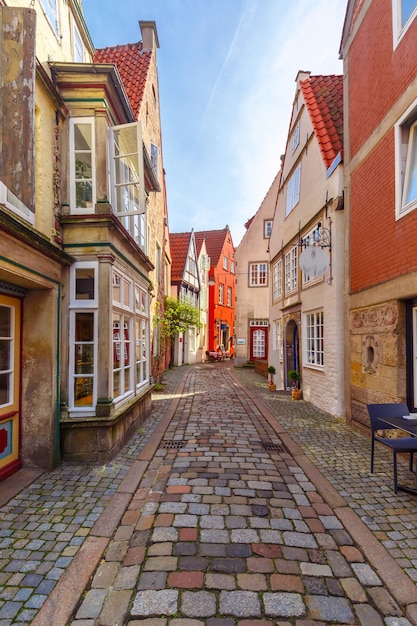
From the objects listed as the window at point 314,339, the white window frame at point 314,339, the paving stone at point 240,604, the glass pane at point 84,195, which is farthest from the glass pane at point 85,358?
Answer: the window at point 314,339

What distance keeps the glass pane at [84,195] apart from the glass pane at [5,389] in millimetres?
2874

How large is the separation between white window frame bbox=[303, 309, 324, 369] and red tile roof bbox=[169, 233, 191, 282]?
1205 centimetres

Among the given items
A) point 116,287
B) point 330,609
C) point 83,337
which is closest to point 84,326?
point 83,337

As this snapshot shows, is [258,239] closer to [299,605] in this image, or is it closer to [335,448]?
[335,448]

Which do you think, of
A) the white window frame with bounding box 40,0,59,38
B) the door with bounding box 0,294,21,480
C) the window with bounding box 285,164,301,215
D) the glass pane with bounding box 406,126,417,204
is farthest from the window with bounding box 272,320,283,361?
the white window frame with bounding box 40,0,59,38

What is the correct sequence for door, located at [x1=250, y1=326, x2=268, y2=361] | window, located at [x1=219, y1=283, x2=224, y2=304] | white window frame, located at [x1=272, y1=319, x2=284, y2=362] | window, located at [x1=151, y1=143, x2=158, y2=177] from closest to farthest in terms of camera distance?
window, located at [x1=151, y1=143, x2=158, y2=177], white window frame, located at [x1=272, y1=319, x2=284, y2=362], door, located at [x1=250, y1=326, x2=268, y2=361], window, located at [x1=219, y1=283, x2=224, y2=304]

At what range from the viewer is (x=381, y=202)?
6379mm

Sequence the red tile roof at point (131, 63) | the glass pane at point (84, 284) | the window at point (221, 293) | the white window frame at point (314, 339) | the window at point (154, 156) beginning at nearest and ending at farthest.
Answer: the glass pane at point (84, 284), the white window frame at point (314, 339), the red tile roof at point (131, 63), the window at point (154, 156), the window at point (221, 293)

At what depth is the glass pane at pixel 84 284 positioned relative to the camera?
5.74 meters

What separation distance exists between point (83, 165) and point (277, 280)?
32.8ft

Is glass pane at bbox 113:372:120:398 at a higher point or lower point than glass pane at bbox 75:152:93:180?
lower

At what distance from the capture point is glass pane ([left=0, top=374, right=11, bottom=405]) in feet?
15.5

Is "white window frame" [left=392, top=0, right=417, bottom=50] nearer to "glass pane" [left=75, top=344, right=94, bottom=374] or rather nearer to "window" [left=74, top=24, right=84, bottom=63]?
"window" [left=74, top=24, right=84, bottom=63]

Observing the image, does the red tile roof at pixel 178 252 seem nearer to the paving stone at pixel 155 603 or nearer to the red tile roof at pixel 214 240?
the red tile roof at pixel 214 240
